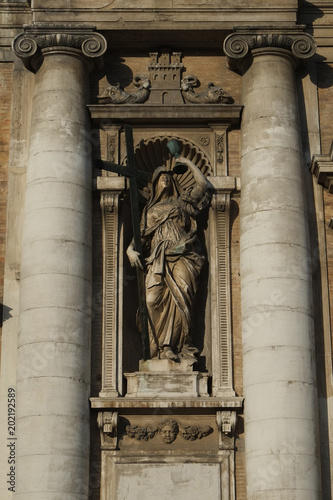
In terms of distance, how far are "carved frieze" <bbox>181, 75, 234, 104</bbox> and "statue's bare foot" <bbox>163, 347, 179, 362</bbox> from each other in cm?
395

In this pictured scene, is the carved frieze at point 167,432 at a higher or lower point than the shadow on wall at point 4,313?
lower

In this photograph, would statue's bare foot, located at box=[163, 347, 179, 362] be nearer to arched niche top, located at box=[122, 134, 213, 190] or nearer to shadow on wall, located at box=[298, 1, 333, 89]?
arched niche top, located at box=[122, 134, 213, 190]

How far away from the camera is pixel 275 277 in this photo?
Result: 1823 centimetres

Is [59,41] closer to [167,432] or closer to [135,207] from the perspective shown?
[135,207]

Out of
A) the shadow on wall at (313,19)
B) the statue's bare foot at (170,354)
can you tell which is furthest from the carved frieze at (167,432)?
the shadow on wall at (313,19)

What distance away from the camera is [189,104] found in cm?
1964

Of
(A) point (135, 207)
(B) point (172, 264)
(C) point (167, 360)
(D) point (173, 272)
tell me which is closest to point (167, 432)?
(C) point (167, 360)

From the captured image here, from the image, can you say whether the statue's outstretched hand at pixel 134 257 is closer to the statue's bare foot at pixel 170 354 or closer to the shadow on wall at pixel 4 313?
the statue's bare foot at pixel 170 354

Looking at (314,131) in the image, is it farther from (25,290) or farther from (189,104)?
(25,290)

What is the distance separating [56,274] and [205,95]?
386 cm

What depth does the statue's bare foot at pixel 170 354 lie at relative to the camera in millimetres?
18500

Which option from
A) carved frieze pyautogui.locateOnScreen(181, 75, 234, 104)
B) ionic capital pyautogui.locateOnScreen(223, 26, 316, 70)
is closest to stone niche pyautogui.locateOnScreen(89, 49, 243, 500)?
carved frieze pyautogui.locateOnScreen(181, 75, 234, 104)

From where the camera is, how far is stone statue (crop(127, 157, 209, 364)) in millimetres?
18750

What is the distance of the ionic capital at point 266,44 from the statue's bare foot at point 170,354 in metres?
4.68
